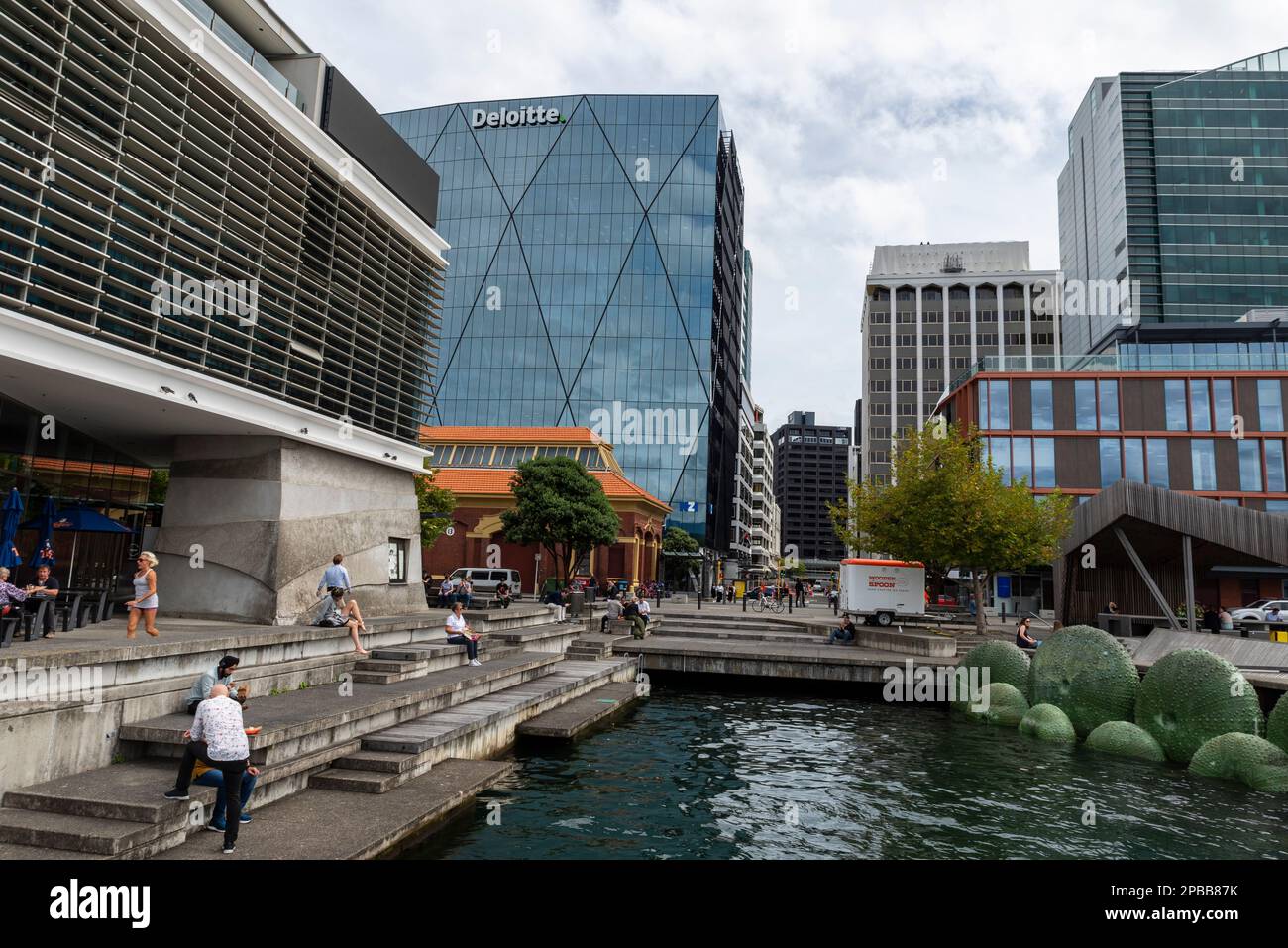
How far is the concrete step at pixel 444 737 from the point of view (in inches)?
394

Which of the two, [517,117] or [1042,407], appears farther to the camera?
[517,117]

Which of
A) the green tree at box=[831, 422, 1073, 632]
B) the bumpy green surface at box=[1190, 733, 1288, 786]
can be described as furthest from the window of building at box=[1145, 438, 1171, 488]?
the bumpy green surface at box=[1190, 733, 1288, 786]

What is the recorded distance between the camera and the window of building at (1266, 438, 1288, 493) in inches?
1844

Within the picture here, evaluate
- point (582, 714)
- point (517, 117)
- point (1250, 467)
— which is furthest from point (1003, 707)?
point (517, 117)

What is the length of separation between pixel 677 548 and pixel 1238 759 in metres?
55.8

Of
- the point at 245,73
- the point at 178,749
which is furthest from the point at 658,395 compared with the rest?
the point at 178,749

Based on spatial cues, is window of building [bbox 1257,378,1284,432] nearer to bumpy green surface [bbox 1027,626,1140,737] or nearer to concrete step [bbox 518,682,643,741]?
bumpy green surface [bbox 1027,626,1140,737]

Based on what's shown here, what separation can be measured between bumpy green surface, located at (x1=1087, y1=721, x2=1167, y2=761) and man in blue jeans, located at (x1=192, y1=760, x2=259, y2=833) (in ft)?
52.3

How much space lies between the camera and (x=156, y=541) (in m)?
15.9

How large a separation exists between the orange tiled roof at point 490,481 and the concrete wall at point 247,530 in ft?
107

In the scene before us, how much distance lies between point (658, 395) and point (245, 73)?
207 ft
